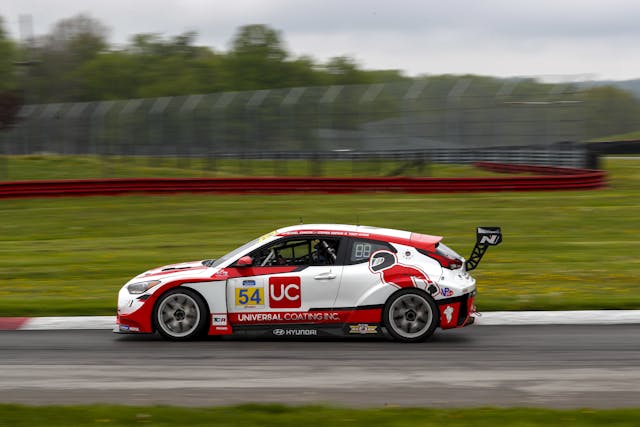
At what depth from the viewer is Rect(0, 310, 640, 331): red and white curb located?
36.7 feet

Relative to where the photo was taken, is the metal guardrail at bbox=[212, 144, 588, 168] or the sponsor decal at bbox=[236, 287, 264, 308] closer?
the sponsor decal at bbox=[236, 287, 264, 308]

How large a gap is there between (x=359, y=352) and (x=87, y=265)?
8286mm

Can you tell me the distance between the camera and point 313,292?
9859mm

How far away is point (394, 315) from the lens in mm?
9852

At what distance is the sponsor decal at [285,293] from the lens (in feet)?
32.4

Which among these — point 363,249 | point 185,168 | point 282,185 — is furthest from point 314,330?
point 185,168

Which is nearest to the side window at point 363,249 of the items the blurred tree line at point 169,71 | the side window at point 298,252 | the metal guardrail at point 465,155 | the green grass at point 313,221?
the side window at point 298,252

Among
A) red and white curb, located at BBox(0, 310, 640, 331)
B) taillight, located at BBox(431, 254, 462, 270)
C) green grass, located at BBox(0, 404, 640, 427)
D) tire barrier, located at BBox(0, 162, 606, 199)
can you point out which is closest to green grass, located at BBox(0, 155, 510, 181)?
tire barrier, located at BBox(0, 162, 606, 199)

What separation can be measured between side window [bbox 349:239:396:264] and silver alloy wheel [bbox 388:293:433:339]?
593 millimetres

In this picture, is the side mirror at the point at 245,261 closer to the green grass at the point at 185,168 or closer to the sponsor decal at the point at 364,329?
the sponsor decal at the point at 364,329

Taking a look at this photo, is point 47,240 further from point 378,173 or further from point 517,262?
point 378,173

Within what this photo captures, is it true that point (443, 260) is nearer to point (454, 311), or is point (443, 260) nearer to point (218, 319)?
point (454, 311)

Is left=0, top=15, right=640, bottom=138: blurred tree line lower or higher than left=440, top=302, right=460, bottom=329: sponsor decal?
higher

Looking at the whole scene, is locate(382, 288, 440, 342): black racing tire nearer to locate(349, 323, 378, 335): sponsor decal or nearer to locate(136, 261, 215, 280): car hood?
locate(349, 323, 378, 335): sponsor decal
